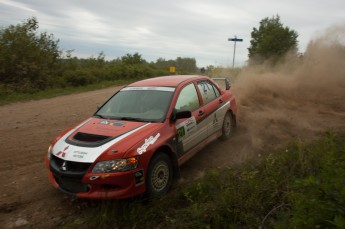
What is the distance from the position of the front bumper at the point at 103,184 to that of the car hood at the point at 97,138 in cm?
22

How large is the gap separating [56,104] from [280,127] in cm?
857

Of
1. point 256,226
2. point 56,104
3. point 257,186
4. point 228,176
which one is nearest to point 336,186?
point 256,226

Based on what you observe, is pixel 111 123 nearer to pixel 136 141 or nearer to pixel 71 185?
pixel 136 141

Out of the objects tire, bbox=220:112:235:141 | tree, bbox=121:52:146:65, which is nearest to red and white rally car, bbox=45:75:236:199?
tire, bbox=220:112:235:141

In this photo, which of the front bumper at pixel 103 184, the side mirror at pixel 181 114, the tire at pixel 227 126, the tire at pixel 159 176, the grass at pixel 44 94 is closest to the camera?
the front bumper at pixel 103 184

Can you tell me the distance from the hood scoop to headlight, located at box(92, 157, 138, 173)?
1.17 ft

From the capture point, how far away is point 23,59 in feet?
52.2

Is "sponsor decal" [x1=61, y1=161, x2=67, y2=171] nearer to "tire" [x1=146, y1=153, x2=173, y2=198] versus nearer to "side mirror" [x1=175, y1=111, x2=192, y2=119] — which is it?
"tire" [x1=146, y1=153, x2=173, y2=198]

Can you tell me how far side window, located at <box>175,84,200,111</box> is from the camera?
5.90 m

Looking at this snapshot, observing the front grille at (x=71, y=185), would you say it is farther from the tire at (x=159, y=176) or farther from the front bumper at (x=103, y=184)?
the tire at (x=159, y=176)

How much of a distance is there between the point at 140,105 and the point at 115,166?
1.71 m

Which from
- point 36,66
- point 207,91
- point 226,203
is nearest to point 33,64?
point 36,66

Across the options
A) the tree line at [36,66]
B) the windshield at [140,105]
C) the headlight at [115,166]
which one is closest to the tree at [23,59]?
the tree line at [36,66]

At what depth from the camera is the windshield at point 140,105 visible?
5.54 m
